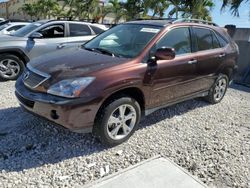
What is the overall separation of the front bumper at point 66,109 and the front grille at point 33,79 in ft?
0.43

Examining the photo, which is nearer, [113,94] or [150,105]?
[113,94]

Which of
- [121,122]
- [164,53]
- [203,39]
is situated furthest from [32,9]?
[121,122]

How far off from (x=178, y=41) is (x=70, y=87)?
2.14 meters

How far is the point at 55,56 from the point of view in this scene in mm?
4125

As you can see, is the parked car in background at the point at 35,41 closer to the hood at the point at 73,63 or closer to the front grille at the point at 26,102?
the hood at the point at 73,63

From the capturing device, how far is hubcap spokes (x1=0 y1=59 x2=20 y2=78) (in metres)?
6.68

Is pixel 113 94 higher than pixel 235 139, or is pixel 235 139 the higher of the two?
pixel 113 94

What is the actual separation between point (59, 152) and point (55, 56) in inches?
56.9

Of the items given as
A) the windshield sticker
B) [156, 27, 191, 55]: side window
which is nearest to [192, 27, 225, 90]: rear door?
[156, 27, 191, 55]: side window

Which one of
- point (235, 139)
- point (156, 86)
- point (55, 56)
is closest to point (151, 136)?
point (156, 86)

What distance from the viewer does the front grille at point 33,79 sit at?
3508mm

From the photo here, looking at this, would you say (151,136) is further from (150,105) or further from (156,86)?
(156,86)

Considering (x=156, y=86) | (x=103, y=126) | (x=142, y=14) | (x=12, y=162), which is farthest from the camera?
(x=142, y=14)

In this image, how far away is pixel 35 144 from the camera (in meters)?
3.69
